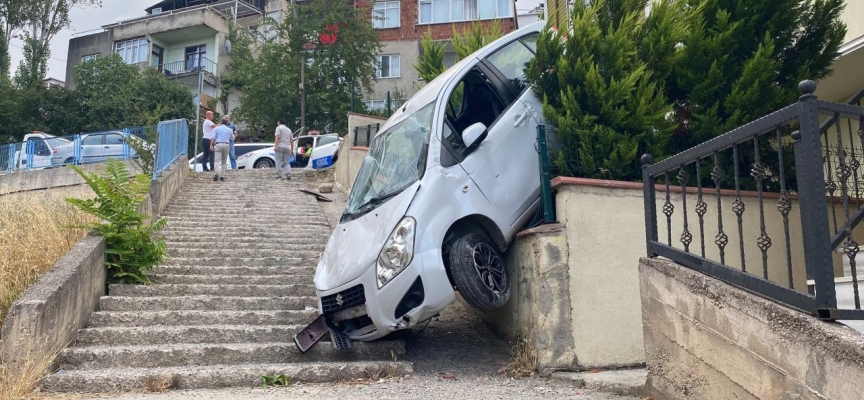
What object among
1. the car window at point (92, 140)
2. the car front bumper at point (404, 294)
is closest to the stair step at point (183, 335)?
the car front bumper at point (404, 294)

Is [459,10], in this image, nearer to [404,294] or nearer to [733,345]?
[404,294]

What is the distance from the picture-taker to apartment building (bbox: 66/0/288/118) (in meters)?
36.8

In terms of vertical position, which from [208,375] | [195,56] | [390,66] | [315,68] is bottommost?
[208,375]

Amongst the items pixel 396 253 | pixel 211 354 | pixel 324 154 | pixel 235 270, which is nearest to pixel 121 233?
pixel 235 270

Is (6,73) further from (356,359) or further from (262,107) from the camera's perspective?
(356,359)

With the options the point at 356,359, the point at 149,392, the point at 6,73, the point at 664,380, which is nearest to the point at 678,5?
the point at 664,380

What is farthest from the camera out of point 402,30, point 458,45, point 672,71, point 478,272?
point 402,30

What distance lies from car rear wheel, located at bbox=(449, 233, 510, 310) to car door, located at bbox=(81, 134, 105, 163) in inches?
578

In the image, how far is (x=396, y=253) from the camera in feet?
18.7

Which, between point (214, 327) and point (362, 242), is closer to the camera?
point (362, 242)

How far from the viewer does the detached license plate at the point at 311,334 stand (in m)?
6.15

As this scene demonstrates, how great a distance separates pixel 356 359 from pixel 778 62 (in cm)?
525

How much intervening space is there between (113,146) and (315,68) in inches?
460

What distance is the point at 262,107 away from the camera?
1106 inches
